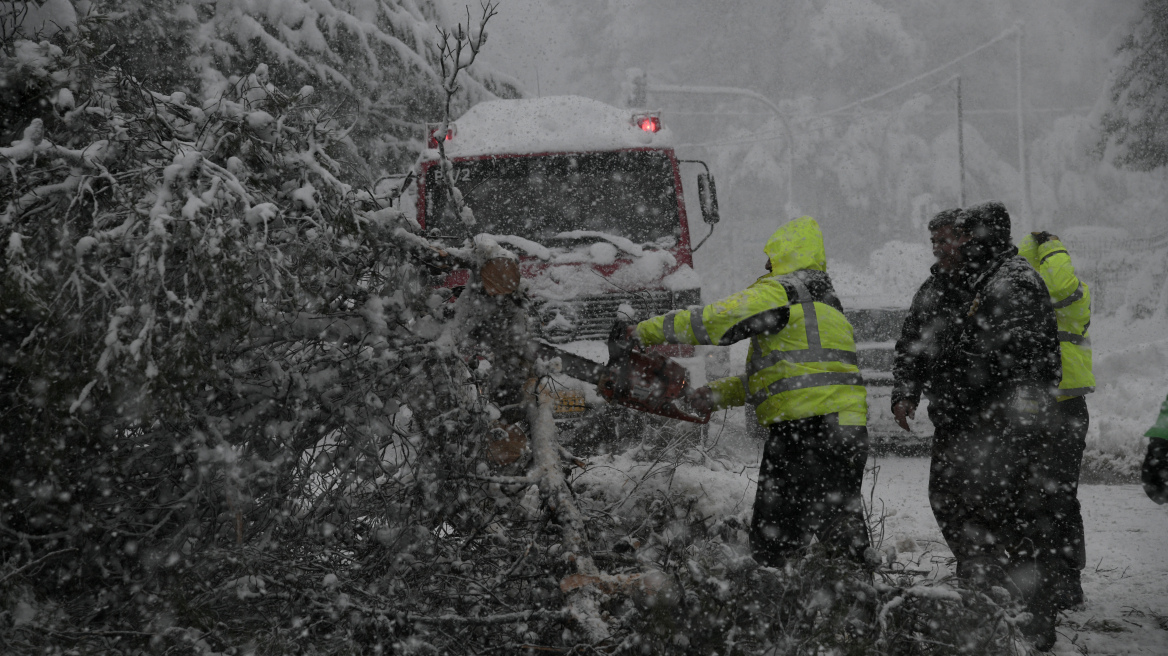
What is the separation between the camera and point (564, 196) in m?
5.96

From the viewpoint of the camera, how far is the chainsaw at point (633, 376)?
3.08m

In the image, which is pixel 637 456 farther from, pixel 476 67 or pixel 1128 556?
pixel 476 67

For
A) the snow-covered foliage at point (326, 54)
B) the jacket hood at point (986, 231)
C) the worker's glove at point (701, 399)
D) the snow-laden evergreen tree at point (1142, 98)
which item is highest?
the snow-laden evergreen tree at point (1142, 98)

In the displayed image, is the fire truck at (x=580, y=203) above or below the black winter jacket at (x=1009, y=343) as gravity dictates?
above

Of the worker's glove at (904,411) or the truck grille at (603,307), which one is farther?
the truck grille at (603,307)

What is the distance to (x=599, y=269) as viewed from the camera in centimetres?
562

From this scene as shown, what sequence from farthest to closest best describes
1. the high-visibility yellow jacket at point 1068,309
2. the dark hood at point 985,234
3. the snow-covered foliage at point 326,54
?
1. the snow-covered foliage at point 326,54
2. the high-visibility yellow jacket at point 1068,309
3. the dark hood at point 985,234

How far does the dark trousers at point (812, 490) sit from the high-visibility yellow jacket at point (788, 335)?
0.08 metres

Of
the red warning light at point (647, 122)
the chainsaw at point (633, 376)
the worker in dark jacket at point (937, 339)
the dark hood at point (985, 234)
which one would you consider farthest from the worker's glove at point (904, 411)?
the red warning light at point (647, 122)

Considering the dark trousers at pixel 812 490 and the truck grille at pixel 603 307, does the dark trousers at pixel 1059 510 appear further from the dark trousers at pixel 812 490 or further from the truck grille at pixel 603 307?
the truck grille at pixel 603 307

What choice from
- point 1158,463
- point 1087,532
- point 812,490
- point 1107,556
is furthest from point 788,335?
point 1087,532

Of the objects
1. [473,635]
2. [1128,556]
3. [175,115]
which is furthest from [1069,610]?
[175,115]

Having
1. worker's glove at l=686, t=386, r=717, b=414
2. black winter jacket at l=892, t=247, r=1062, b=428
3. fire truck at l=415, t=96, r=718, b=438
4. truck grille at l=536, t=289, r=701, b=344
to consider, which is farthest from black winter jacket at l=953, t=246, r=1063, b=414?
truck grille at l=536, t=289, r=701, b=344

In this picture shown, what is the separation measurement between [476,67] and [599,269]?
5.83m
